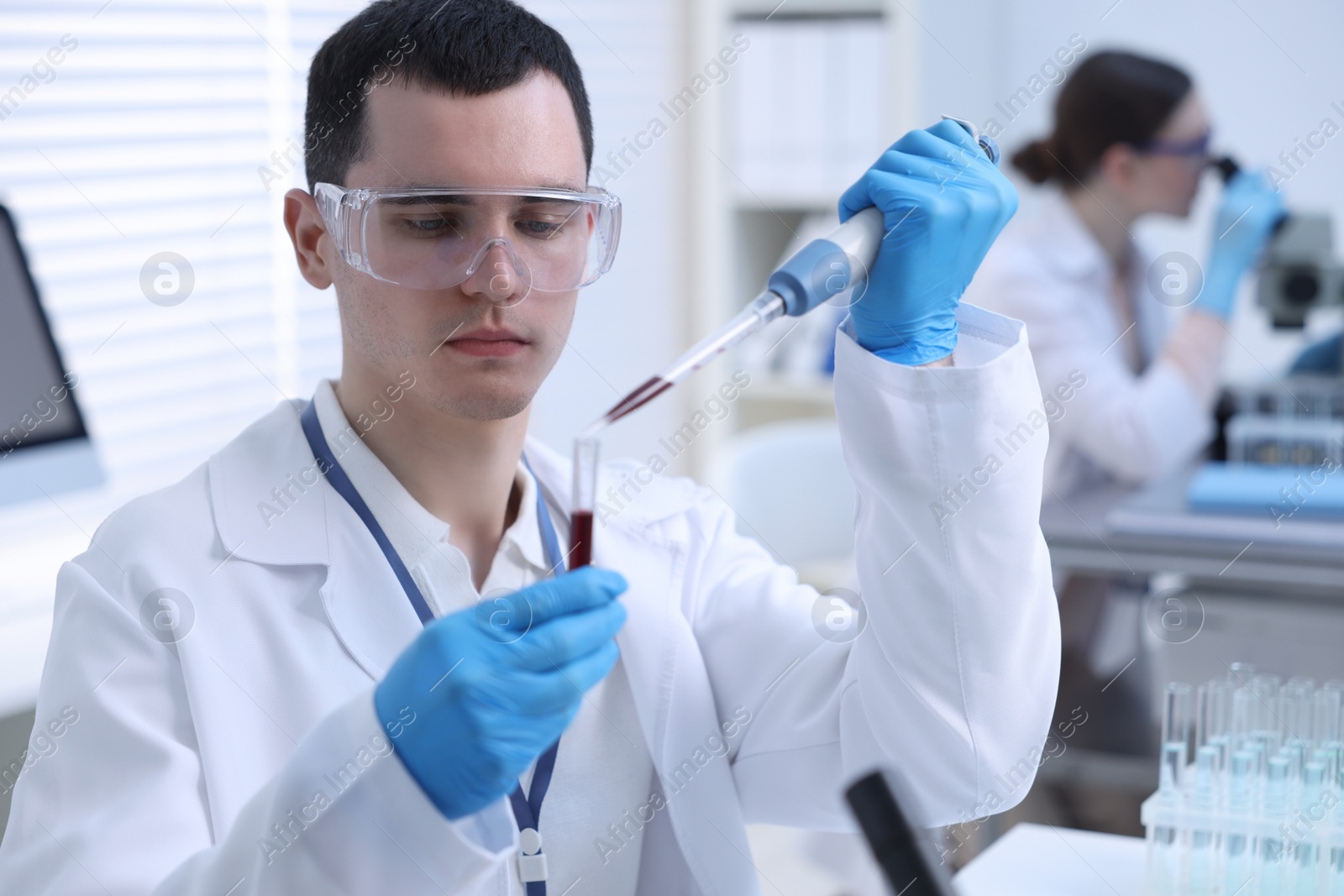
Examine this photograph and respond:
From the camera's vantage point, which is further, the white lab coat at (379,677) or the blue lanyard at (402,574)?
the blue lanyard at (402,574)

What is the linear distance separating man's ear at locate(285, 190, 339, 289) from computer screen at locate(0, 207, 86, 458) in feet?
2.73

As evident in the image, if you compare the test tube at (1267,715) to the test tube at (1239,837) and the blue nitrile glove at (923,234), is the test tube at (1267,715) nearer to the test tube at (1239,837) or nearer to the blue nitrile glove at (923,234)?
the test tube at (1239,837)

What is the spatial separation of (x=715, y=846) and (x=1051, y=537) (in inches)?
48.8

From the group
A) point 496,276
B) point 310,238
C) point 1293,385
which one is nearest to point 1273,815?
point 496,276

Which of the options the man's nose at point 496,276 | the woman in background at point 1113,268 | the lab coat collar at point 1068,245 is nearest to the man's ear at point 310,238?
the man's nose at point 496,276

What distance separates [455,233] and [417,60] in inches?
6.7

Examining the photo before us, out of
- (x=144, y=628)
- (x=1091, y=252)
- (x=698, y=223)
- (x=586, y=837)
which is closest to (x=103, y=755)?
(x=144, y=628)

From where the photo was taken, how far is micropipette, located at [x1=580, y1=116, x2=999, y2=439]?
871 millimetres

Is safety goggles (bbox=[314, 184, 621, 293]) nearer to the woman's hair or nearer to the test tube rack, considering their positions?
the test tube rack

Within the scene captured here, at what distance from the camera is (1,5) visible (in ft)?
6.54

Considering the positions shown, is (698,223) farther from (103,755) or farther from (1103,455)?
(103,755)

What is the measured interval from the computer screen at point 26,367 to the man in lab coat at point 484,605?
845mm

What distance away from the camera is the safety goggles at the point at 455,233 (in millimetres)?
1072

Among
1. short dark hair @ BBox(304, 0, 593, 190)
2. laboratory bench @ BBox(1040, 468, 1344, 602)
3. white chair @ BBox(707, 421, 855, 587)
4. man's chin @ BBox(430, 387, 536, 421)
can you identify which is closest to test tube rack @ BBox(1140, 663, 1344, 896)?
man's chin @ BBox(430, 387, 536, 421)
